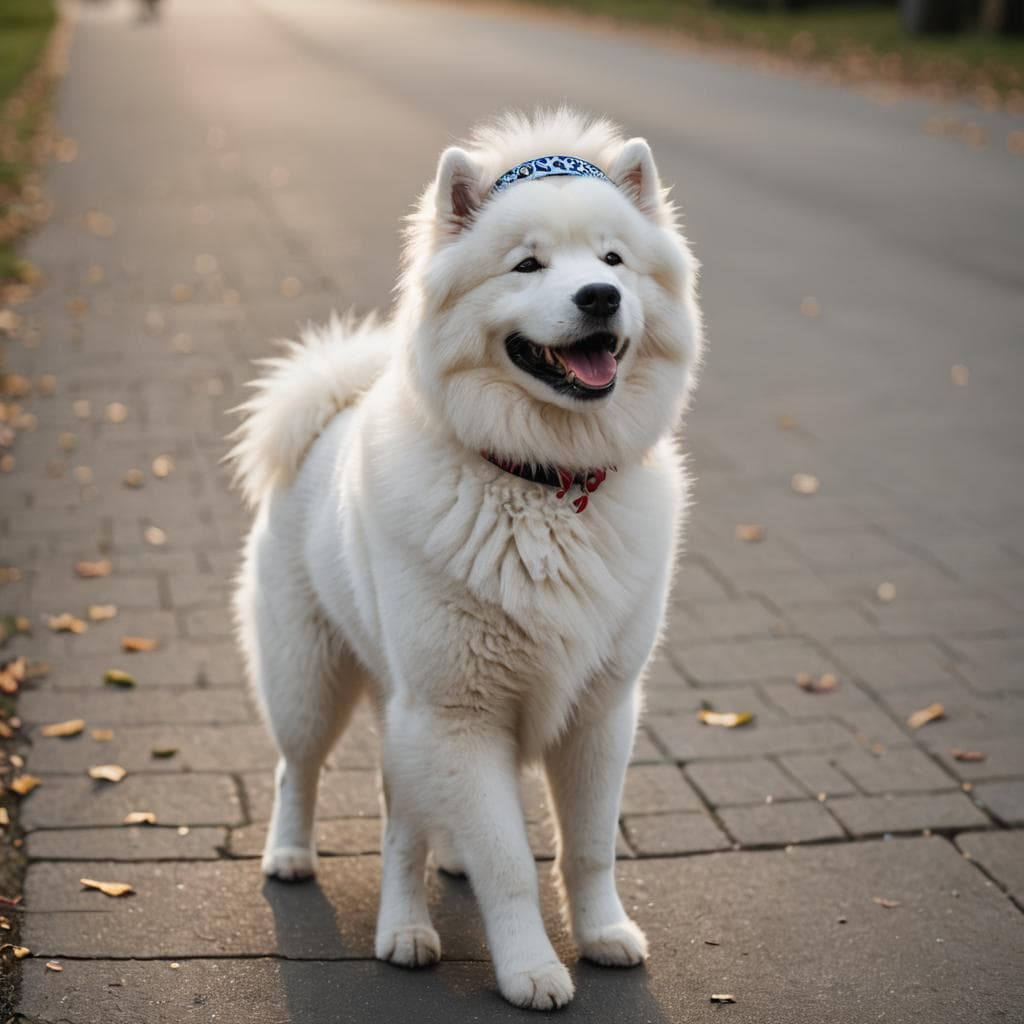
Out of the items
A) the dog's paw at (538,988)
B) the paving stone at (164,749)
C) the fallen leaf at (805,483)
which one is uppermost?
the dog's paw at (538,988)

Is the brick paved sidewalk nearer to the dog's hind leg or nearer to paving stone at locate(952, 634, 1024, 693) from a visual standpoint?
paving stone at locate(952, 634, 1024, 693)

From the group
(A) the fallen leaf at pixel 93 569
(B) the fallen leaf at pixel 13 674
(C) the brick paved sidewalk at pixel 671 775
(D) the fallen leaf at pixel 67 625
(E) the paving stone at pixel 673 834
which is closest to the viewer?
(C) the brick paved sidewalk at pixel 671 775

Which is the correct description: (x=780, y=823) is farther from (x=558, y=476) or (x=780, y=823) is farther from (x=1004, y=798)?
(x=558, y=476)

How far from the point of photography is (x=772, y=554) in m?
6.59

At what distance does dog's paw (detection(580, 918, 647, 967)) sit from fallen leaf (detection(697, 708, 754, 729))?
140 centimetres

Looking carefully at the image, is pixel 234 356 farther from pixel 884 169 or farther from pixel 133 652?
pixel 884 169

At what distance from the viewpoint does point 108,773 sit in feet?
15.2

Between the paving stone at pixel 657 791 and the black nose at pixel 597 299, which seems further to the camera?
the paving stone at pixel 657 791

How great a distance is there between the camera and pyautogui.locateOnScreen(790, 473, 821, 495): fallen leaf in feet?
24.2

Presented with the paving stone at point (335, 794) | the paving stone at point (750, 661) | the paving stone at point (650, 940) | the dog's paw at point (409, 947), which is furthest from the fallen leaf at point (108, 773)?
the paving stone at point (750, 661)

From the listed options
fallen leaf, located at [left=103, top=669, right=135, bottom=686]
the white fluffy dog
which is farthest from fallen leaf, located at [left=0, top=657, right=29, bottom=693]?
the white fluffy dog

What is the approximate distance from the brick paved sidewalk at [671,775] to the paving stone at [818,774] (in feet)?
0.04

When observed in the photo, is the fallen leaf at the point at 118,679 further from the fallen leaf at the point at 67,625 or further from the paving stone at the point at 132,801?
the paving stone at the point at 132,801

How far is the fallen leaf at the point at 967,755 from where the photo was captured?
479cm
